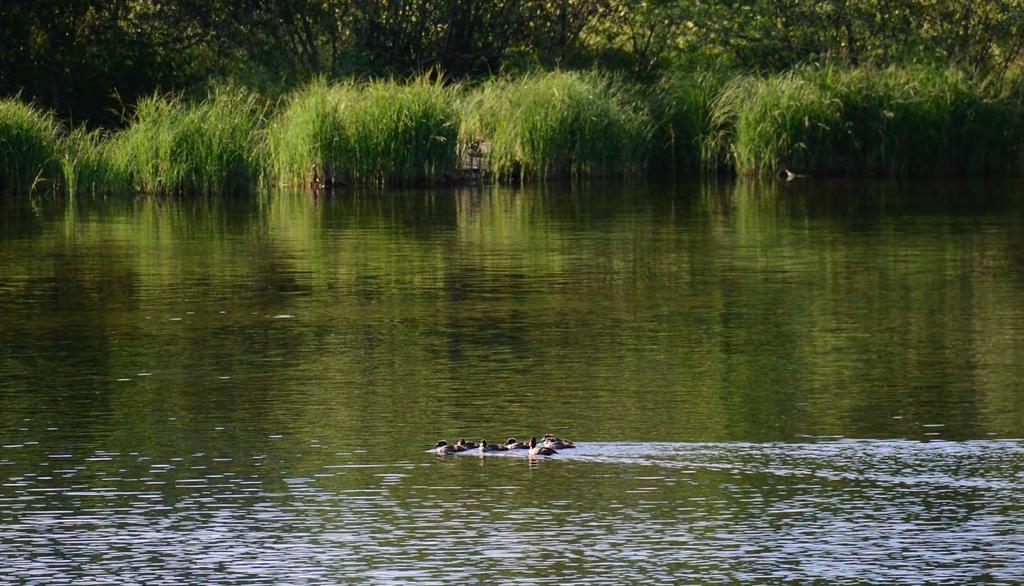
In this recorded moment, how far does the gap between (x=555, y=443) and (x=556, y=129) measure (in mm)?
21362

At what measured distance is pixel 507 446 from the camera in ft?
34.0

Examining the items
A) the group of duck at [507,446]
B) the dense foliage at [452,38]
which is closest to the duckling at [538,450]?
the group of duck at [507,446]

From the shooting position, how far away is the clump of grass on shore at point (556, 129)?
103 feet

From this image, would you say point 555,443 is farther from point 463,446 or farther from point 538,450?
point 463,446

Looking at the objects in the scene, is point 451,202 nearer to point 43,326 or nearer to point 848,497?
point 43,326

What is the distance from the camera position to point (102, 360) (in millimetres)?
13953

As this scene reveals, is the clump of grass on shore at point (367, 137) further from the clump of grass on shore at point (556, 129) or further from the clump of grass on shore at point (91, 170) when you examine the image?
the clump of grass on shore at point (91, 170)

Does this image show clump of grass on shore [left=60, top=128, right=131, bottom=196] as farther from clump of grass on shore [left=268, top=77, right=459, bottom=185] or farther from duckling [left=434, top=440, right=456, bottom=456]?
duckling [left=434, top=440, right=456, bottom=456]

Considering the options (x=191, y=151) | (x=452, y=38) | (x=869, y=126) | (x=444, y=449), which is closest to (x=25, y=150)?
(x=191, y=151)

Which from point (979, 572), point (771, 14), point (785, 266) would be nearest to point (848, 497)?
point (979, 572)

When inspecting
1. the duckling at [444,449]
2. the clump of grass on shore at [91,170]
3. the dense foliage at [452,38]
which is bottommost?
the duckling at [444,449]

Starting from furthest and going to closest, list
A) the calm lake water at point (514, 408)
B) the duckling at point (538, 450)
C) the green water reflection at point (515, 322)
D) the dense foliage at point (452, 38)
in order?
the dense foliage at point (452, 38) < the green water reflection at point (515, 322) < the duckling at point (538, 450) < the calm lake water at point (514, 408)

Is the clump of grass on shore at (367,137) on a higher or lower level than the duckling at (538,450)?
higher

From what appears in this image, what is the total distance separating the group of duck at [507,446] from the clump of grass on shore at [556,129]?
20.8 m
